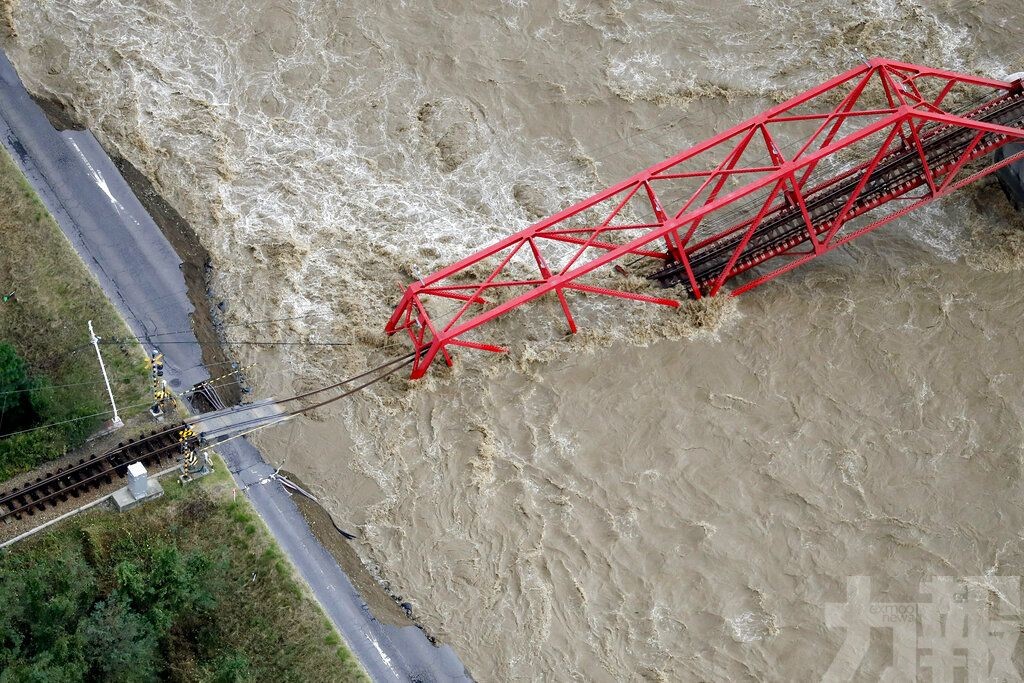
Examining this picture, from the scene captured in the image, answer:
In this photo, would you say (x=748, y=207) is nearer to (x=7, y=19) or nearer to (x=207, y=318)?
(x=207, y=318)

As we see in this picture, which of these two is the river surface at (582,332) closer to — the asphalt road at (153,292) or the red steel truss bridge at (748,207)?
the asphalt road at (153,292)

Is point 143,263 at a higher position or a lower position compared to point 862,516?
higher

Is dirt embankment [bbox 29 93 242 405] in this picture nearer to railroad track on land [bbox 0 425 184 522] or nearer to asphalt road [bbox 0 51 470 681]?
asphalt road [bbox 0 51 470 681]

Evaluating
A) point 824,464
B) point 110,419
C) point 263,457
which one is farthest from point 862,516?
point 110,419

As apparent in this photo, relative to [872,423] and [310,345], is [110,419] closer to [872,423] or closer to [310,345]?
[310,345]

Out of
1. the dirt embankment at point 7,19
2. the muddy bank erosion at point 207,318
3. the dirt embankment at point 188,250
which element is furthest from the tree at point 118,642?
the dirt embankment at point 7,19

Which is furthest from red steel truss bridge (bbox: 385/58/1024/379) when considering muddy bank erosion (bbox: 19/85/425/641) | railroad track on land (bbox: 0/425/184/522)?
railroad track on land (bbox: 0/425/184/522)
